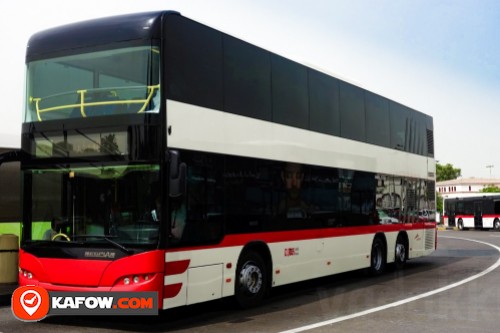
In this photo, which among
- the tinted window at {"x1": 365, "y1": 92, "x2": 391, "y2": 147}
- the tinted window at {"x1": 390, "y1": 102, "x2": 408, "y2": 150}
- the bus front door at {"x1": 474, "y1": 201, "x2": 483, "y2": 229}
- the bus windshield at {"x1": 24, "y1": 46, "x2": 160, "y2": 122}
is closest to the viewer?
the bus windshield at {"x1": 24, "y1": 46, "x2": 160, "y2": 122}

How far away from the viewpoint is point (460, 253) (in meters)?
22.8

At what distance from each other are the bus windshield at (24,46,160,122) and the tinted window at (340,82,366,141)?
5.97 m

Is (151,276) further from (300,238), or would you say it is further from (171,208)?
(300,238)

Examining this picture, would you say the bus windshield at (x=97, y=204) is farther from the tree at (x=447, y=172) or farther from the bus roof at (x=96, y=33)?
the tree at (x=447, y=172)

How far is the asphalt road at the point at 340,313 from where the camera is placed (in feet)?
27.4

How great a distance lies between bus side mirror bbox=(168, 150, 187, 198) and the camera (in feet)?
25.4

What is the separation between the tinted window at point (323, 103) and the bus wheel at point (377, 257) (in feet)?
10.7

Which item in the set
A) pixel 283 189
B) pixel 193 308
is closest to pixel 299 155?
pixel 283 189

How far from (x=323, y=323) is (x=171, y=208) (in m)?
2.66

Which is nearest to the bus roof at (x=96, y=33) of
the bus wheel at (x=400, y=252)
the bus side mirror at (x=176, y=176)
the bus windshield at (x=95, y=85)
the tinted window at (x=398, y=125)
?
the bus windshield at (x=95, y=85)

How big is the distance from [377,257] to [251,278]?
579 cm

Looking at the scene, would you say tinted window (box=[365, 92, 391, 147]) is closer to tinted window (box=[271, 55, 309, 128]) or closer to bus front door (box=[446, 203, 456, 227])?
tinted window (box=[271, 55, 309, 128])

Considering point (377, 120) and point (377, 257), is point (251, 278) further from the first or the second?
point (377, 120)

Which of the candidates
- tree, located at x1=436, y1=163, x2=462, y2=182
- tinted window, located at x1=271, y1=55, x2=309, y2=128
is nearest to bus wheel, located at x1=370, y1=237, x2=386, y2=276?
tinted window, located at x1=271, y1=55, x2=309, y2=128
